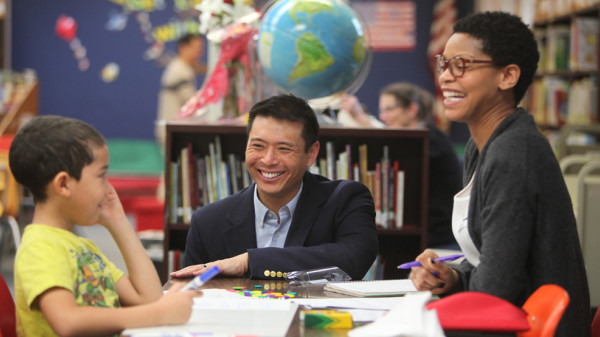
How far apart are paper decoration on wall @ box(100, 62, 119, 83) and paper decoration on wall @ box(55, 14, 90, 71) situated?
0.72 ft

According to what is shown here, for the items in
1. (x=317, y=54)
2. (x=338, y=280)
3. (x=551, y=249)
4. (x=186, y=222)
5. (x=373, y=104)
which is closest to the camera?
(x=551, y=249)

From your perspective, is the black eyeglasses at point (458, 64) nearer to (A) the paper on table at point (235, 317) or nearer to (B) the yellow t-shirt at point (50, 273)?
(A) the paper on table at point (235, 317)

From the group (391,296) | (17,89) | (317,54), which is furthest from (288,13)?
(17,89)

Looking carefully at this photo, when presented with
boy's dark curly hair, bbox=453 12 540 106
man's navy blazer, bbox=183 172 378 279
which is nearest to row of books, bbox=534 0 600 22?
man's navy blazer, bbox=183 172 378 279

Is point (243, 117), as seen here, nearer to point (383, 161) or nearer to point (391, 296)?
point (383, 161)

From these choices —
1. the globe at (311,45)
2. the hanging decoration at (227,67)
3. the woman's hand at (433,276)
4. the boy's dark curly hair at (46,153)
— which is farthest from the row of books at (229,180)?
the boy's dark curly hair at (46,153)

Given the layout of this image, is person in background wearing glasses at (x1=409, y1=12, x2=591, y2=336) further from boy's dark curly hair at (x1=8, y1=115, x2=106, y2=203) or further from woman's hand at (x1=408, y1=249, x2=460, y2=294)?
boy's dark curly hair at (x1=8, y1=115, x2=106, y2=203)

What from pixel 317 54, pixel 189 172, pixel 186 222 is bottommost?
pixel 186 222

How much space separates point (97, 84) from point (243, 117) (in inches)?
268

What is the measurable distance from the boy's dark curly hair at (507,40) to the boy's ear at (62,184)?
91cm

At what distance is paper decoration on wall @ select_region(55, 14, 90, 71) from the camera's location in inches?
377

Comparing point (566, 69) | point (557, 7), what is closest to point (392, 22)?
point (557, 7)

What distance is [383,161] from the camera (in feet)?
10.7

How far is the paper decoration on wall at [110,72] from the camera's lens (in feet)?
31.4
